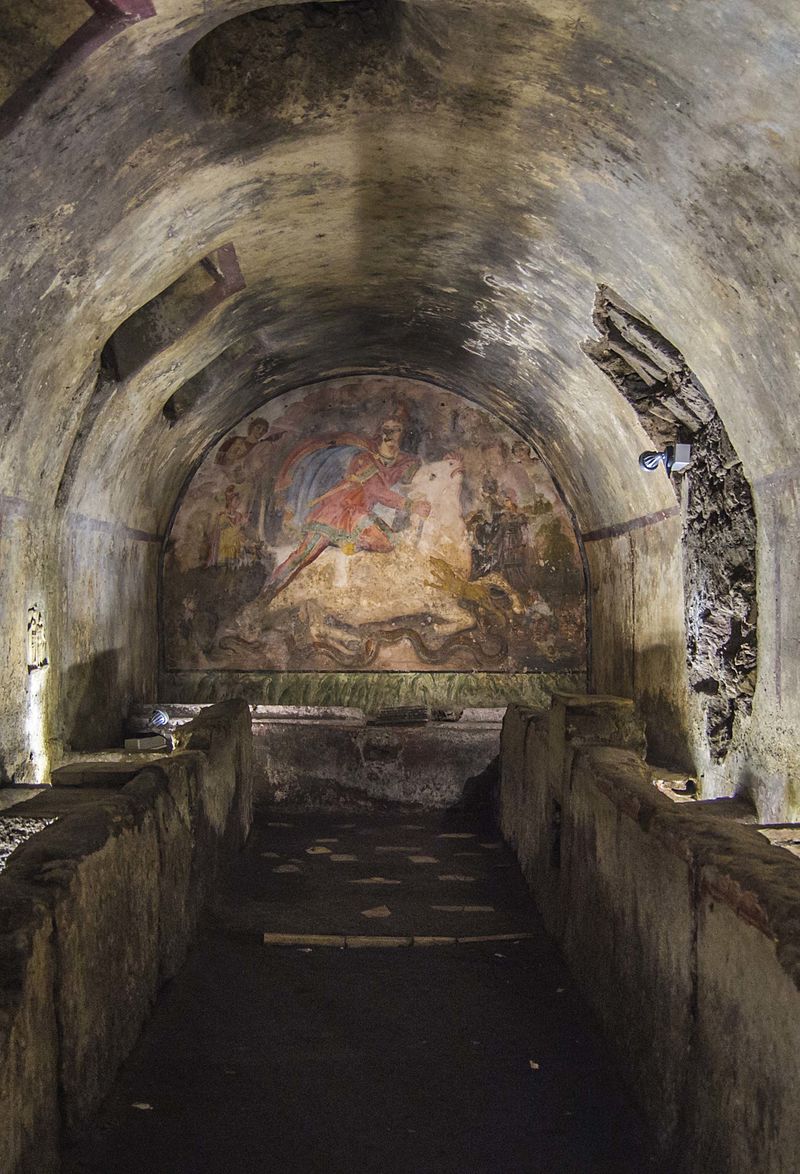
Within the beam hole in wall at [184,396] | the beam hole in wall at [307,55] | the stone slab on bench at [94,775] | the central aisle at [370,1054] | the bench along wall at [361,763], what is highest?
the beam hole in wall at [307,55]

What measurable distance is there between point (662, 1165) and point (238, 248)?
251 inches

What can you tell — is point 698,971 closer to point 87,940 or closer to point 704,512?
point 87,940

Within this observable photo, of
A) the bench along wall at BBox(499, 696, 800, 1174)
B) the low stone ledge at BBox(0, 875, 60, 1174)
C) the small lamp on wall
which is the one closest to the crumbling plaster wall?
the small lamp on wall

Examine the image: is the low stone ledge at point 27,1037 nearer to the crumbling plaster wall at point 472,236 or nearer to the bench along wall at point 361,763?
the crumbling plaster wall at point 472,236

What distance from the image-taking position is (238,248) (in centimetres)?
798

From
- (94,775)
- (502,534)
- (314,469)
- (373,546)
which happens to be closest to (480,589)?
(502,534)

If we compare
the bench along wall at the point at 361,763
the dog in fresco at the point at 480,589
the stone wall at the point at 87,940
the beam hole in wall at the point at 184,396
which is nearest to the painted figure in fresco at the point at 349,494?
the dog in fresco at the point at 480,589

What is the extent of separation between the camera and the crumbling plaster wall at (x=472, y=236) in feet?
15.9

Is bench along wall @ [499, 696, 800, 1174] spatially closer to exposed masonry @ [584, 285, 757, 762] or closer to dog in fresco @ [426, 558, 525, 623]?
exposed masonry @ [584, 285, 757, 762]

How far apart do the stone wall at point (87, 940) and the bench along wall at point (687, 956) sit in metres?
1.96

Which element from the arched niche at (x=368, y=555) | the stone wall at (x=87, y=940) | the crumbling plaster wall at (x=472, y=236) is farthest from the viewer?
→ the arched niche at (x=368, y=555)

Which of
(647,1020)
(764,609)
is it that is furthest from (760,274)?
(647,1020)

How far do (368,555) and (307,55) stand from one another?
7599 mm

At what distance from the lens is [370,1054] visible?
16.2ft
